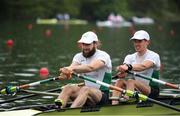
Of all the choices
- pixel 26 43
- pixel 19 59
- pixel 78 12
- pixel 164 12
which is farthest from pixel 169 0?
pixel 19 59

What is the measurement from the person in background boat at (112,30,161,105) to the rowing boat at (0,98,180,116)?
520 millimetres

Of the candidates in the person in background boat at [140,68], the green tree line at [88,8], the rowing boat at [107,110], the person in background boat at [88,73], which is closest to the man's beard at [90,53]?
the person in background boat at [88,73]

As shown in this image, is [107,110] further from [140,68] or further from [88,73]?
[140,68]

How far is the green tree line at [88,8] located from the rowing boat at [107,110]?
63.4m

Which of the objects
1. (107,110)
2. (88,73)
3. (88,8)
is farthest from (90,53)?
(88,8)

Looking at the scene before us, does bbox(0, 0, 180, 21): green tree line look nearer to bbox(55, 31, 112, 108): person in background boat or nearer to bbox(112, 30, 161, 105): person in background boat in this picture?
bbox(112, 30, 161, 105): person in background boat

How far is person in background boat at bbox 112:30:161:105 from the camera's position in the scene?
1359cm

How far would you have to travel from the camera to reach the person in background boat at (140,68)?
13.6m

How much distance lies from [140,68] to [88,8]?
262ft

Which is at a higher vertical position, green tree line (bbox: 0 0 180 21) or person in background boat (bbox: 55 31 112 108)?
green tree line (bbox: 0 0 180 21)

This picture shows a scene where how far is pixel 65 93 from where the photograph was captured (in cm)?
1279

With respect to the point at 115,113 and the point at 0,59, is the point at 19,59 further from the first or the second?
the point at 115,113

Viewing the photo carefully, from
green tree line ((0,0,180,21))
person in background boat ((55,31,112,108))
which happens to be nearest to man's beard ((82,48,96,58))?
person in background boat ((55,31,112,108))

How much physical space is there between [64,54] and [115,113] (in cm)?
1876
